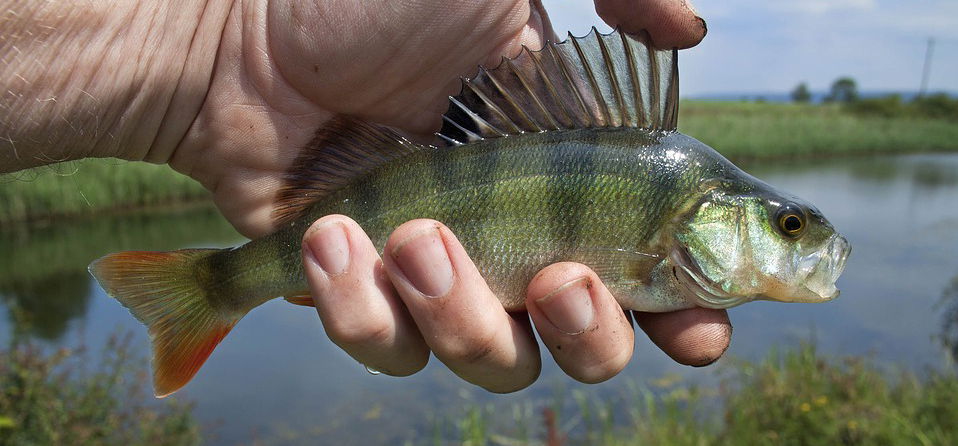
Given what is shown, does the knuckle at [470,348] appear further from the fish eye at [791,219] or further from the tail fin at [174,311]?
the fish eye at [791,219]

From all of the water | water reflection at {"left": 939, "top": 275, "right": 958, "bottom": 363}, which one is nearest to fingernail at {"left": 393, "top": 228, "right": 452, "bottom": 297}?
the water

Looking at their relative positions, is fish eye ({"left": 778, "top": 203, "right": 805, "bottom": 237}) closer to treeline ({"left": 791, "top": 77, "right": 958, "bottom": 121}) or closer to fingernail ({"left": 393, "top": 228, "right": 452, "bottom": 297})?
fingernail ({"left": 393, "top": 228, "right": 452, "bottom": 297})

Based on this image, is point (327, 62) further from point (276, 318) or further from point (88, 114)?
point (276, 318)

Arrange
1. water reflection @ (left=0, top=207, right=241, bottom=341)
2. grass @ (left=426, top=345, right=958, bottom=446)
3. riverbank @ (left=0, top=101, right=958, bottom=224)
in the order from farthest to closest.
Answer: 1. riverbank @ (left=0, top=101, right=958, bottom=224)
2. water reflection @ (left=0, top=207, right=241, bottom=341)
3. grass @ (left=426, top=345, right=958, bottom=446)

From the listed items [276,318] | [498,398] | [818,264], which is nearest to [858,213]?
[498,398]

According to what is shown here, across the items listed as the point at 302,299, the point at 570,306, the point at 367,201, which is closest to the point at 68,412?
the point at 302,299

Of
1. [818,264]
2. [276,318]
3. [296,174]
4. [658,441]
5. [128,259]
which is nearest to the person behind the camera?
[818,264]
